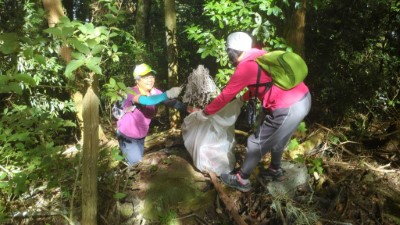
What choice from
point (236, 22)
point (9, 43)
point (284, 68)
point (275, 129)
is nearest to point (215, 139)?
point (275, 129)

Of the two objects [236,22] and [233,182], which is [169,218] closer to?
[233,182]

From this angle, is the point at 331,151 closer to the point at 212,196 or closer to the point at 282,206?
the point at 282,206

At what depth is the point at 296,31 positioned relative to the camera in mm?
4465

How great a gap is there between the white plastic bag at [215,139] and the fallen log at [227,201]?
17 centimetres

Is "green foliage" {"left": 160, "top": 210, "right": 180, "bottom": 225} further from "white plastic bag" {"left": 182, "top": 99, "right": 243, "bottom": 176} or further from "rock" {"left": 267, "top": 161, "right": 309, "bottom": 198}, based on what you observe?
"rock" {"left": 267, "top": 161, "right": 309, "bottom": 198}

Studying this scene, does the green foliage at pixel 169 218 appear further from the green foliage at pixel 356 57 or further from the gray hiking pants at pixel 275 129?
the green foliage at pixel 356 57

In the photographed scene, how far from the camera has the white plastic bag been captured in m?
3.70

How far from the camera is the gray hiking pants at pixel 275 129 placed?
10.2 feet

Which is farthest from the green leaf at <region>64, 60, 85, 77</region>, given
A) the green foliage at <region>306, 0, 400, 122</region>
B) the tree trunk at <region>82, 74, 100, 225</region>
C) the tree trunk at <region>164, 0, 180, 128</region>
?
the green foliage at <region>306, 0, 400, 122</region>

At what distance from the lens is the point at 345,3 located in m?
5.24

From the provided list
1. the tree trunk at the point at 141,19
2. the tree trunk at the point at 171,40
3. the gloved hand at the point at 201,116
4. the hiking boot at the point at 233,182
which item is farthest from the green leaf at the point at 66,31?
the tree trunk at the point at 141,19

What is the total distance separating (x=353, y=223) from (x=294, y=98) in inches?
61.6

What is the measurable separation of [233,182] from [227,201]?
0.91 feet

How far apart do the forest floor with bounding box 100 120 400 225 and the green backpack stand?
4.49 feet
